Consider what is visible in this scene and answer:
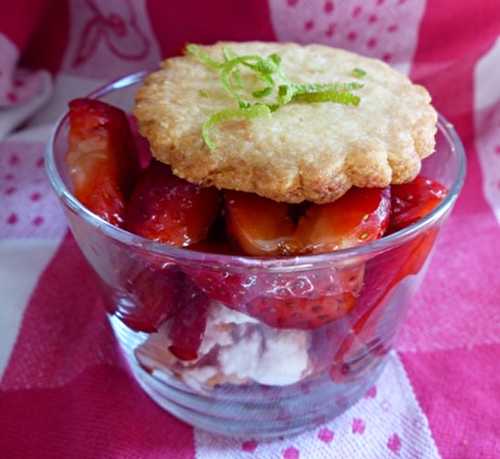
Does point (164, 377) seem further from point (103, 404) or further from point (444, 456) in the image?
point (444, 456)

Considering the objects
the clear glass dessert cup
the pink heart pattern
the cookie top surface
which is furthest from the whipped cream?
the pink heart pattern

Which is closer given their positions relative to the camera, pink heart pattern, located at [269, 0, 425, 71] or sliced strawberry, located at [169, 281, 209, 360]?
sliced strawberry, located at [169, 281, 209, 360]

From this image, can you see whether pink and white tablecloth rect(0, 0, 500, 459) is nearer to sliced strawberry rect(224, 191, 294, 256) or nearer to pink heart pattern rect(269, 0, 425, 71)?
pink heart pattern rect(269, 0, 425, 71)

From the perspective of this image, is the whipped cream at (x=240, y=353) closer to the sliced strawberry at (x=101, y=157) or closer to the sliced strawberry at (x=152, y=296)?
the sliced strawberry at (x=152, y=296)

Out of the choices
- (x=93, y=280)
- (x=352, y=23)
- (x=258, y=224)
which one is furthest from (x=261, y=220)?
(x=352, y=23)

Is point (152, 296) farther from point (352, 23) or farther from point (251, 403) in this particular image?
point (352, 23)

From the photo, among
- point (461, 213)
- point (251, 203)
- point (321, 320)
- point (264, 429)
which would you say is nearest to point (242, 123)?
point (251, 203)

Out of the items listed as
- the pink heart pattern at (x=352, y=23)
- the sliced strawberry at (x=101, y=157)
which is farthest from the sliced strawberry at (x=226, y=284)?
the pink heart pattern at (x=352, y=23)

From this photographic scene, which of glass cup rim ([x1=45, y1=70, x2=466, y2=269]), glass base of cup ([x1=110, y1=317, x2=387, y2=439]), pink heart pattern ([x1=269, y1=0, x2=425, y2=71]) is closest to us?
glass cup rim ([x1=45, y1=70, x2=466, y2=269])
